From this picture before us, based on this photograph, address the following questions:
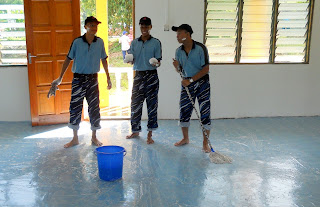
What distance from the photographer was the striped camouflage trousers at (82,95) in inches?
152

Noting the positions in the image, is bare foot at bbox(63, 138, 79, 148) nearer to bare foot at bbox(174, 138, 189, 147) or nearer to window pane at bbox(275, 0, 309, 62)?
bare foot at bbox(174, 138, 189, 147)

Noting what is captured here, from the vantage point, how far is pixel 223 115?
18.1ft

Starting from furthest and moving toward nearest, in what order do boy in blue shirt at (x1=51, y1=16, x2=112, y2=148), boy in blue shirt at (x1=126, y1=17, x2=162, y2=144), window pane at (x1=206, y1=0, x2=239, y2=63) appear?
window pane at (x1=206, y1=0, x2=239, y2=63)
boy in blue shirt at (x1=126, y1=17, x2=162, y2=144)
boy in blue shirt at (x1=51, y1=16, x2=112, y2=148)

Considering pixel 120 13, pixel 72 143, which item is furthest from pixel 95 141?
pixel 120 13

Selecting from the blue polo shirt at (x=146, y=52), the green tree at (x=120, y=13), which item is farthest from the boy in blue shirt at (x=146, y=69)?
the green tree at (x=120, y=13)

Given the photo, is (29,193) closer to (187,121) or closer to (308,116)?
(187,121)

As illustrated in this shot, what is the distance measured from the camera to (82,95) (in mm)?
3893

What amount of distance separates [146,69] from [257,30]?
7.80 feet

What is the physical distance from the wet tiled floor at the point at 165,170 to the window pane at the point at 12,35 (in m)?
1.09

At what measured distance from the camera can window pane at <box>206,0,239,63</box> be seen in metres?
5.23

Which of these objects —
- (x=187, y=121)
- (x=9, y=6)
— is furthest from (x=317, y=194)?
(x=9, y=6)

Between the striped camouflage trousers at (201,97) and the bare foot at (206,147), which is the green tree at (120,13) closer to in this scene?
the striped camouflage trousers at (201,97)

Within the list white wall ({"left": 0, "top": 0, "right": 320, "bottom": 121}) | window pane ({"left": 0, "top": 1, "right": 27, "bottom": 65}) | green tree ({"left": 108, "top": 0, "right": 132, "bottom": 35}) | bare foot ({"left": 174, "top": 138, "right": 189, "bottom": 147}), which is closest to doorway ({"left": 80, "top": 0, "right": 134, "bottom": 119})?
green tree ({"left": 108, "top": 0, "right": 132, "bottom": 35})

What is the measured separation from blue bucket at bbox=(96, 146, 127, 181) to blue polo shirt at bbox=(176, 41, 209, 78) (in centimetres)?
128
